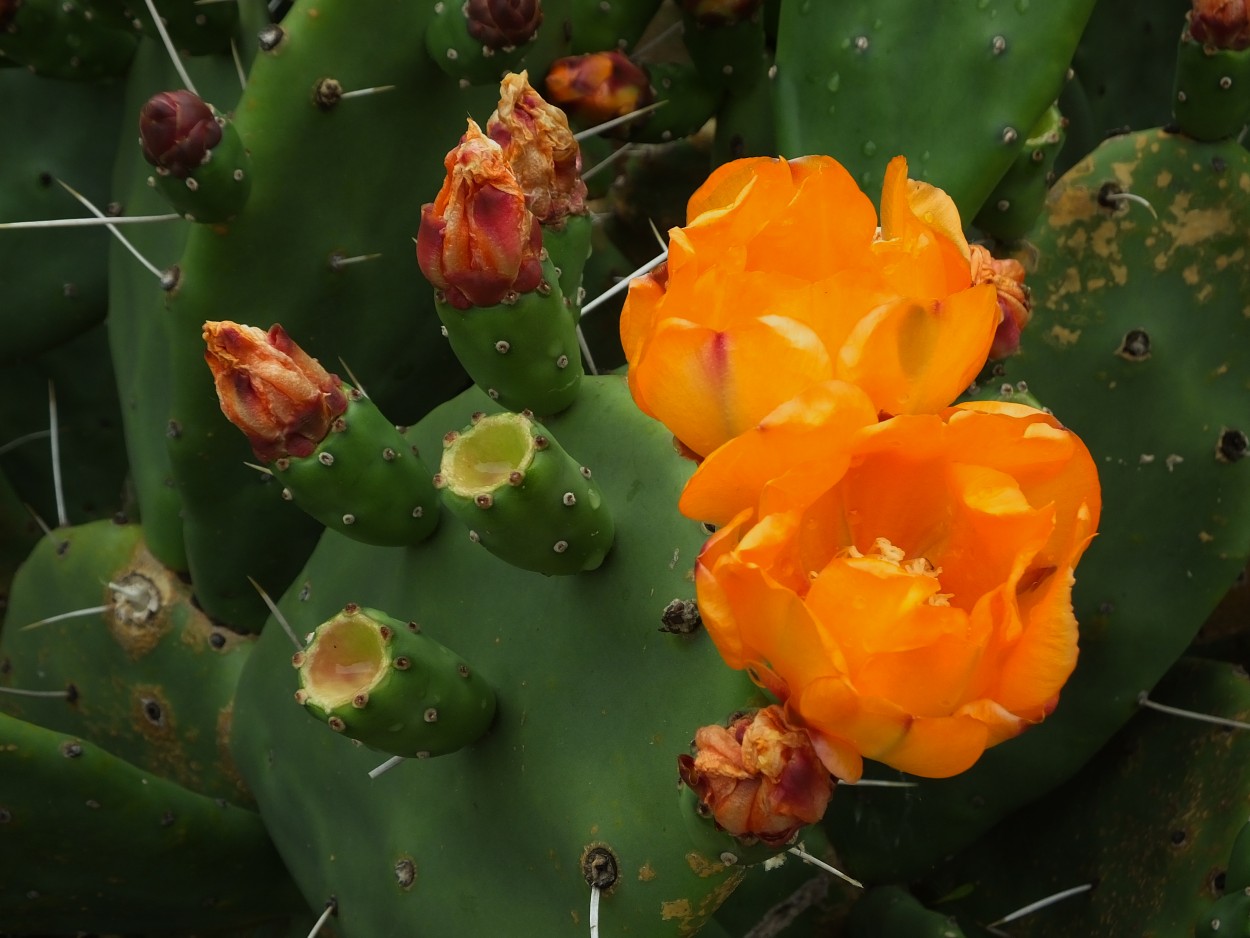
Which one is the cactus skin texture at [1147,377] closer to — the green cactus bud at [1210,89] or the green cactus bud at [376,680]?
the green cactus bud at [1210,89]

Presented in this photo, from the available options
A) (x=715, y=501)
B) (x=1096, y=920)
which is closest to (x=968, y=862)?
(x=1096, y=920)

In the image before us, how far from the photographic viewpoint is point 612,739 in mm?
917

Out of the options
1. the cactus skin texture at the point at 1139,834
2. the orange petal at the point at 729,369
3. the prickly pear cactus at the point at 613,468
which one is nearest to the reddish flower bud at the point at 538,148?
the prickly pear cactus at the point at 613,468

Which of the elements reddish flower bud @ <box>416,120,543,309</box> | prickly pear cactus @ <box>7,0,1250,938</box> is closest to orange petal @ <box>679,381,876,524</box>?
prickly pear cactus @ <box>7,0,1250,938</box>

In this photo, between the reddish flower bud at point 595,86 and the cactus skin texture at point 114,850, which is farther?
the reddish flower bud at point 595,86

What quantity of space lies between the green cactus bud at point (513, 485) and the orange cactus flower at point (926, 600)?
0.22 m

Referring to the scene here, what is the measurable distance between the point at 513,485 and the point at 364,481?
19 centimetres

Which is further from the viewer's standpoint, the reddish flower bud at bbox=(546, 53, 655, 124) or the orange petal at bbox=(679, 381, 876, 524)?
the reddish flower bud at bbox=(546, 53, 655, 124)

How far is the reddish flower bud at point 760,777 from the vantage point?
648 millimetres

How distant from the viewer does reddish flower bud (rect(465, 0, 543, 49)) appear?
1.08m

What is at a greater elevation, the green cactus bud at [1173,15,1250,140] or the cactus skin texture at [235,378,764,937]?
the green cactus bud at [1173,15,1250,140]

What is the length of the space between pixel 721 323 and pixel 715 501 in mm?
88

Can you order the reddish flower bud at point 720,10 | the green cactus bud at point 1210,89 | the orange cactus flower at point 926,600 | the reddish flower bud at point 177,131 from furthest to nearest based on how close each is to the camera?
1. the reddish flower bud at point 720,10
2. the green cactus bud at point 1210,89
3. the reddish flower bud at point 177,131
4. the orange cactus flower at point 926,600

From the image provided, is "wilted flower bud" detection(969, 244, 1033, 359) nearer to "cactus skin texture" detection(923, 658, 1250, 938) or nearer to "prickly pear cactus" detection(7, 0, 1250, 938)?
"prickly pear cactus" detection(7, 0, 1250, 938)
